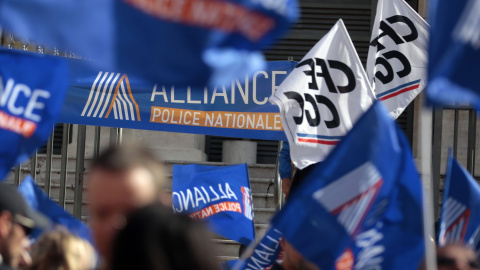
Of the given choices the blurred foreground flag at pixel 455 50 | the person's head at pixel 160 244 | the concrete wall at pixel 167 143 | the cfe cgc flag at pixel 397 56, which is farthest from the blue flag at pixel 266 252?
the concrete wall at pixel 167 143

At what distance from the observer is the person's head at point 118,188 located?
214 cm

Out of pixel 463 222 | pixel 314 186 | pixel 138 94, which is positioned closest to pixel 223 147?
pixel 138 94

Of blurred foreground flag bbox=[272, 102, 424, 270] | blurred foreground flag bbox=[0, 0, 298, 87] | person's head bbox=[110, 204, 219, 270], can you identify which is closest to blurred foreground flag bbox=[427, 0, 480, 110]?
blurred foreground flag bbox=[272, 102, 424, 270]

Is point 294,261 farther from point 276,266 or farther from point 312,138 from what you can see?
point 312,138

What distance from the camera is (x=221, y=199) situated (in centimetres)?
645

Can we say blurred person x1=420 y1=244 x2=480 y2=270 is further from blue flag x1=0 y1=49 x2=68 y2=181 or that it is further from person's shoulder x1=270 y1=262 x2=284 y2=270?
blue flag x1=0 y1=49 x2=68 y2=181

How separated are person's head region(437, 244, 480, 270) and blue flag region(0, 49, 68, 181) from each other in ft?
5.35

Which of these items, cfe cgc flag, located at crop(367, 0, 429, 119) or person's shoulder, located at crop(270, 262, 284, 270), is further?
cfe cgc flag, located at crop(367, 0, 429, 119)

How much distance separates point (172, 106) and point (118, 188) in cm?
479

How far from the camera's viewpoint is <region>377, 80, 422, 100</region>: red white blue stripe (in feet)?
21.5

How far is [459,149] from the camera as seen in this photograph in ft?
31.1

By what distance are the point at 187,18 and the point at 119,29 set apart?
21 cm

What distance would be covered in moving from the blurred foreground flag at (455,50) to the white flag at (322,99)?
8.44 ft

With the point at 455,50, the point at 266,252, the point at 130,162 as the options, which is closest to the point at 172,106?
the point at 266,252
